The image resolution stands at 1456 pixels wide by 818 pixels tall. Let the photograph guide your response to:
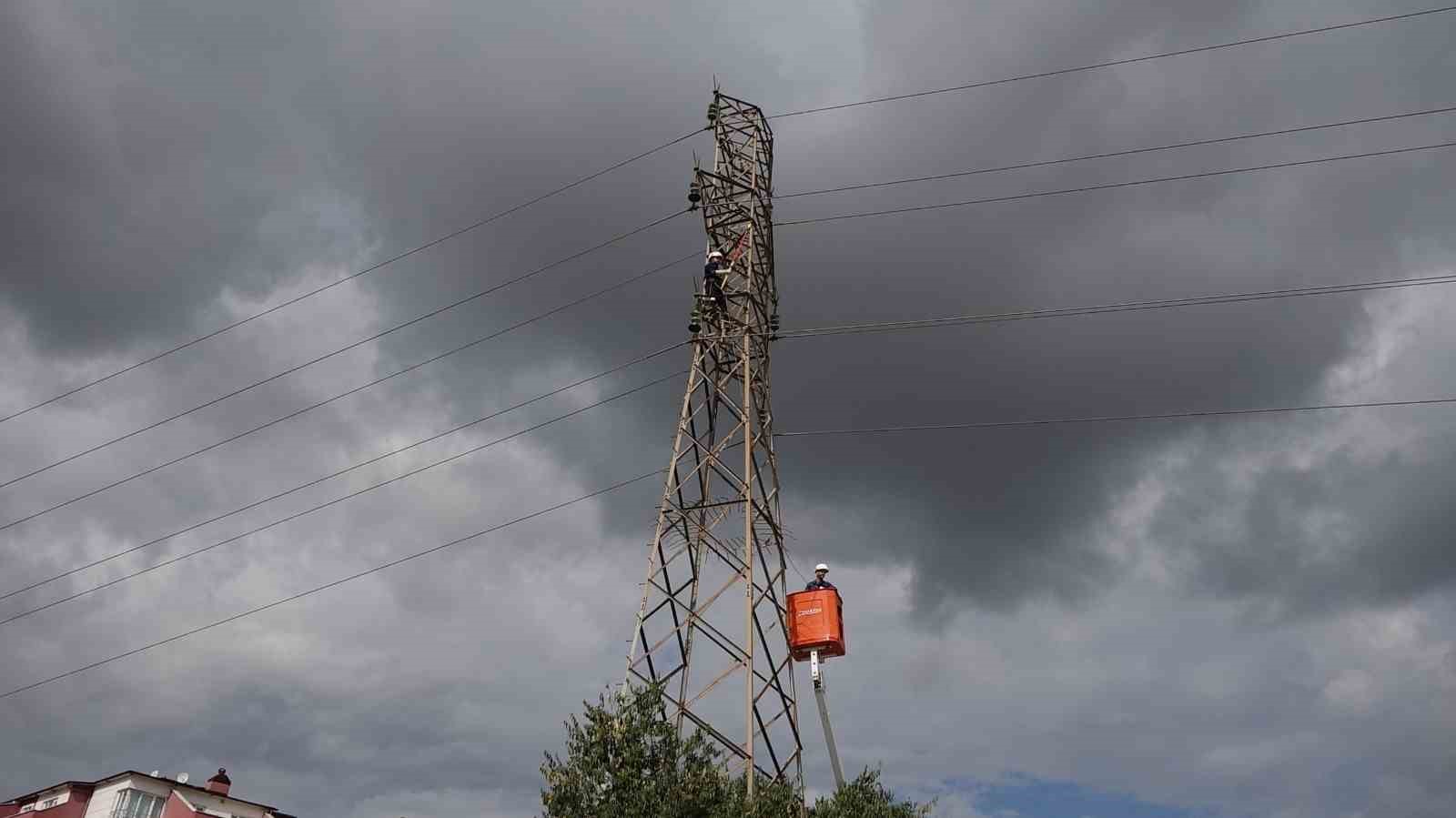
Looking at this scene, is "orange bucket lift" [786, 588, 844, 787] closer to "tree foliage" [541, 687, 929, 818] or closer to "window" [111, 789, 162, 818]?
"tree foliage" [541, 687, 929, 818]

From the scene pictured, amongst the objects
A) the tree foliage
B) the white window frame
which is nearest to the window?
the white window frame

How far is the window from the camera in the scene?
68438mm

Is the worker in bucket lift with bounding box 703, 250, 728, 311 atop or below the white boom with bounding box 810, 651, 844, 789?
atop

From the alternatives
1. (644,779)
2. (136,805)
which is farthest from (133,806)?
(644,779)

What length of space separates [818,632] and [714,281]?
40.1ft

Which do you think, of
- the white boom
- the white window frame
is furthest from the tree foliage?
the white window frame

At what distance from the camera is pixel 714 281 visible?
1511 inches

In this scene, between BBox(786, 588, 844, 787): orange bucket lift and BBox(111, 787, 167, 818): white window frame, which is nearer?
BBox(786, 588, 844, 787): orange bucket lift

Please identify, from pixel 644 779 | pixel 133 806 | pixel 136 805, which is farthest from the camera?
pixel 136 805

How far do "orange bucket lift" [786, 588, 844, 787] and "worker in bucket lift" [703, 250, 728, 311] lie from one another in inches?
400

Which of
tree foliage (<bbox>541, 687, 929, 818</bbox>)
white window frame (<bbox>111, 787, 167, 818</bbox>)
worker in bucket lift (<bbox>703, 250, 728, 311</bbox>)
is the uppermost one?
worker in bucket lift (<bbox>703, 250, 728, 311</bbox>)

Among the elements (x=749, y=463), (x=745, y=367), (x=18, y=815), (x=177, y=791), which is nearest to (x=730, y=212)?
(x=745, y=367)

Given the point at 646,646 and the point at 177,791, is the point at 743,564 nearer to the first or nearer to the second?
the point at 646,646

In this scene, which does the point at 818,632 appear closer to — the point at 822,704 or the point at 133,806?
the point at 822,704
